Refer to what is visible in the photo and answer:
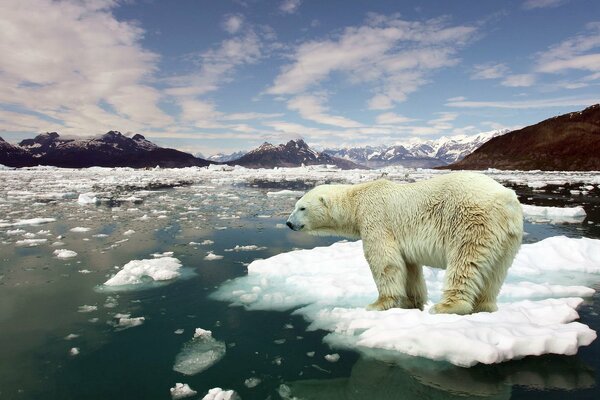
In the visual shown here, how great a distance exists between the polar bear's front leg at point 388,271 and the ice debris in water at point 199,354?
2.17 metres

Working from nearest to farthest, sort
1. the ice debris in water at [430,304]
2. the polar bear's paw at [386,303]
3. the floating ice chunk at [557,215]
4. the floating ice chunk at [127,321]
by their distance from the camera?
the ice debris in water at [430,304] < the polar bear's paw at [386,303] < the floating ice chunk at [127,321] < the floating ice chunk at [557,215]

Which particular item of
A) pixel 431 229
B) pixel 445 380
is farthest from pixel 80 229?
pixel 445 380

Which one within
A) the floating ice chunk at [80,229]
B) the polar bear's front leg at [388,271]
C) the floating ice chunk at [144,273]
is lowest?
the floating ice chunk at [144,273]

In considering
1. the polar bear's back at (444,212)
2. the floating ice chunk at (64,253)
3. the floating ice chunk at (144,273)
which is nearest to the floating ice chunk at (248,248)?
the floating ice chunk at (144,273)

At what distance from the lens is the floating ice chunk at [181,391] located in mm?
3705

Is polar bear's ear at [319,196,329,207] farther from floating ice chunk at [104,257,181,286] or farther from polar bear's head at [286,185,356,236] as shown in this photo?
floating ice chunk at [104,257,181,286]

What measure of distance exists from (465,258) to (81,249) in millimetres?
9797

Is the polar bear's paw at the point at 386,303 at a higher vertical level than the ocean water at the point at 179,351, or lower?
higher

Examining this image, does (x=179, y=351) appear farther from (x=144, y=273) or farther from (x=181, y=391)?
(x=144, y=273)

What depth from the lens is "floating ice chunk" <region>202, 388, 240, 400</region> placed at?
3647 millimetres

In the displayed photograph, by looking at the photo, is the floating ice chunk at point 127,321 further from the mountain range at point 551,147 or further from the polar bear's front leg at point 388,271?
the mountain range at point 551,147

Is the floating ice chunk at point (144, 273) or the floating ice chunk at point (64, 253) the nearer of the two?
the floating ice chunk at point (144, 273)

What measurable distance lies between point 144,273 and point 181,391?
4582 millimetres

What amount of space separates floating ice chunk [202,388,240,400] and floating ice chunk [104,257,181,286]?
14.4 feet
